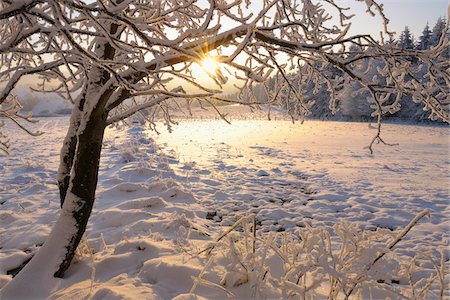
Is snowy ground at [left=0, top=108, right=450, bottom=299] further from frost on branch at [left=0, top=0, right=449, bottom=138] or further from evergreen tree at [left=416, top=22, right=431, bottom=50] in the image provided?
evergreen tree at [left=416, top=22, right=431, bottom=50]

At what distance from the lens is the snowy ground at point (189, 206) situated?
9.91ft

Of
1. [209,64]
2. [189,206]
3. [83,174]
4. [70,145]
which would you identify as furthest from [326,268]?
[189,206]

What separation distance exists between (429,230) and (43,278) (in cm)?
553

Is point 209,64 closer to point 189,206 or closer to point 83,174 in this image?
point 83,174

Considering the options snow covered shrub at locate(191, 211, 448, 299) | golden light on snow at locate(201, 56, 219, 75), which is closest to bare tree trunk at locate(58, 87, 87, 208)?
snow covered shrub at locate(191, 211, 448, 299)

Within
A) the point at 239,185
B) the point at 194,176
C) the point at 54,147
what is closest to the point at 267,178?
the point at 239,185

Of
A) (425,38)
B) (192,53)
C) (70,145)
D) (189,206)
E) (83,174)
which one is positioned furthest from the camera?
(425,38)

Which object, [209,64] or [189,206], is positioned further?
[189,206]

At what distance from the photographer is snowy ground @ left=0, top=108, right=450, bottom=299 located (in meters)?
3.02

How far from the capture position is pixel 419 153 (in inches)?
532

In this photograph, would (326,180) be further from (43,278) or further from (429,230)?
(43,278)

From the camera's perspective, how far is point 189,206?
238 inches

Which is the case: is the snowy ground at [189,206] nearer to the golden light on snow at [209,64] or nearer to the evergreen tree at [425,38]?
the golden light on snow at [209,64]

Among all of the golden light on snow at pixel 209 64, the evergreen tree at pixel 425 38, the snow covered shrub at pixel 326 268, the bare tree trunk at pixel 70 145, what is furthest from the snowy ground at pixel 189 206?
the evergreen tree at pixel 425 38
